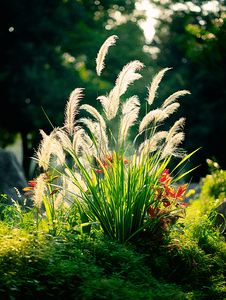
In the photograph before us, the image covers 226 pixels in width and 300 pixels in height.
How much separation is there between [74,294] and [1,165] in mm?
4868

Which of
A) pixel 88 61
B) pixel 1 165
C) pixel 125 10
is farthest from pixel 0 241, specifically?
pixel 125 10

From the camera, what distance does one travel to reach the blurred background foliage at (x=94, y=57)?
1004 cm

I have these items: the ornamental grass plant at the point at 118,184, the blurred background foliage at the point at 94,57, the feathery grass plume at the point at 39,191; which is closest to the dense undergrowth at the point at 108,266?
the ornamental grass plant at the point at 118,184

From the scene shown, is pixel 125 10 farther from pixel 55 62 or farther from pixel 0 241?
pixel 0 241

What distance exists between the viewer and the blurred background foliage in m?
10.0

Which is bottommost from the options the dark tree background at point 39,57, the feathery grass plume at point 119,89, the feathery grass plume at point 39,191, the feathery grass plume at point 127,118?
the feathery grass plume at point 39,191

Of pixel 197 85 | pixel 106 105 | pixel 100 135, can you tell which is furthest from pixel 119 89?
pixel 197 85

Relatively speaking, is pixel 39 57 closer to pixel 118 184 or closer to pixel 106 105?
pixel 106 105

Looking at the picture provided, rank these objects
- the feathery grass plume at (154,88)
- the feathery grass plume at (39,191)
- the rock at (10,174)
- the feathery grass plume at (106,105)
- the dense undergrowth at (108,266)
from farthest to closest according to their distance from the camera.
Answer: the rock at (10,174) → the feathery grass plume at (154,88) → the feathery grass plume at (106,105) → the feathery grass plume at (39,191) → the dense undergrowth at (108,266)

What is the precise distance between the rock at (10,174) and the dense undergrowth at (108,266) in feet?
8.88

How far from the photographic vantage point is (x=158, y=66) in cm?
1570

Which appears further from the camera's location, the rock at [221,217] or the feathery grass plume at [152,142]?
the rock at [221,217]

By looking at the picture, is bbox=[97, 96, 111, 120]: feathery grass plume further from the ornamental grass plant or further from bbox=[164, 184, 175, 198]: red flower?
bbox=[164, 184, 175, 198]: red flower

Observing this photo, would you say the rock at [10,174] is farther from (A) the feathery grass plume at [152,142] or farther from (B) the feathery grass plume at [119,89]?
(B) the feathery grass plume at [119,89]
